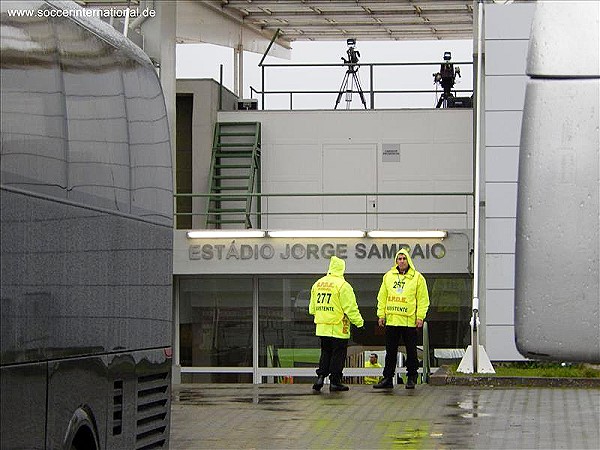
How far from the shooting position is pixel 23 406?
7078 millimetres

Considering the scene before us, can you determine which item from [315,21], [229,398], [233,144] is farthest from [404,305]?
[315,21]

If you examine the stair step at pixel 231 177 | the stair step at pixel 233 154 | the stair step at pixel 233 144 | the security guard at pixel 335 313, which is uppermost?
the stair step at pixel 233 144

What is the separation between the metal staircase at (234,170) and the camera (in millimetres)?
31312

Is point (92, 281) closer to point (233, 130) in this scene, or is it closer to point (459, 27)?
point (233, 130)

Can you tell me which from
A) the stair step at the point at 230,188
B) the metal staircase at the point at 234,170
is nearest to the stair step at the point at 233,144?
the metal staircase at the point at 234,170

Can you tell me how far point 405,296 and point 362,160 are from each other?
11.9 m

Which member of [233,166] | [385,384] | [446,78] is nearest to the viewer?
[385,384]

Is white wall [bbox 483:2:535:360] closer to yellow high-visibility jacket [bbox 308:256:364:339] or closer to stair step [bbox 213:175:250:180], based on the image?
yellow high-visibility jacket [bbox 308:256:364:339]

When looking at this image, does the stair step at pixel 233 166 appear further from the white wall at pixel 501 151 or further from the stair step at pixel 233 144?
the white wall at pixel 501 151

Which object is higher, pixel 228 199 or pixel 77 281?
pixel 228 199

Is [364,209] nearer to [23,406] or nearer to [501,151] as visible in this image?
[501,151]

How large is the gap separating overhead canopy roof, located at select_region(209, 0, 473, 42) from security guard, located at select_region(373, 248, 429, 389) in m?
13.0

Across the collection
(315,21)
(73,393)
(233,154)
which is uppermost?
(315,21)

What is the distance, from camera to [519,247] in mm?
4430
